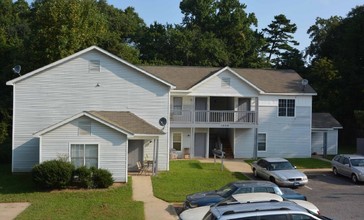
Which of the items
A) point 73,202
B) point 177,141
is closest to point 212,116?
point 177,141

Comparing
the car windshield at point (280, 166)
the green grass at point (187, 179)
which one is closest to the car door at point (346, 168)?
the car windshield at point (280, 166)

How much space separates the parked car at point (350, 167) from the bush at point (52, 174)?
52.7ft

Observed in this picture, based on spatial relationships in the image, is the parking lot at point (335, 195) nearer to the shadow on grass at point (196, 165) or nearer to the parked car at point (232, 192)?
the parked car at point (232, 192)

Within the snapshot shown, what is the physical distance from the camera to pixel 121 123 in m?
26.2

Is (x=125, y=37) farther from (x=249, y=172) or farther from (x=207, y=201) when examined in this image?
(x=207, y=201)

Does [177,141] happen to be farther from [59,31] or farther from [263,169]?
[59,31]

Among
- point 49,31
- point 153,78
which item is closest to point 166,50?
point 49,31

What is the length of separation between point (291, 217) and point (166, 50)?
4983 cm

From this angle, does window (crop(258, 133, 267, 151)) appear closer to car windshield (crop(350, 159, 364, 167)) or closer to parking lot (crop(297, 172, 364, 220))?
parking lot (crop(297, 172, 364, 220))

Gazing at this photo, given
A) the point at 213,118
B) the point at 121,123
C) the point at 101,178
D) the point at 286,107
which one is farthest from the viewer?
the point at 286,107

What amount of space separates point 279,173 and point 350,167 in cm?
497

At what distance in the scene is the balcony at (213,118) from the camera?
3466 cm

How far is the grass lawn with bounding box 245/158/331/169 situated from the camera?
32000 millimetres

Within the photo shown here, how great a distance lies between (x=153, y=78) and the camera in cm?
2842
